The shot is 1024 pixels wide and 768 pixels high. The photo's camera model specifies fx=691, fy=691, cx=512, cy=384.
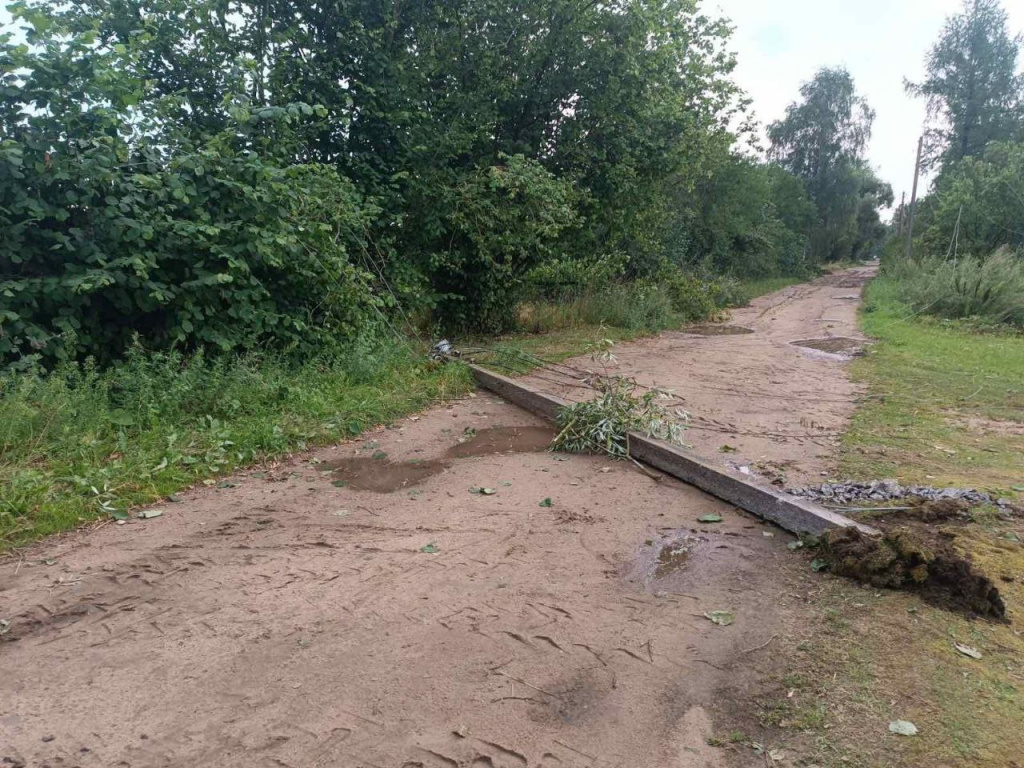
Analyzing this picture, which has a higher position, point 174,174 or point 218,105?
point 218,105

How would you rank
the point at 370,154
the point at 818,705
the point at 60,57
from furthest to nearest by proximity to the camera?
the point at 370,154
the point at 60,57
the point at 818,705

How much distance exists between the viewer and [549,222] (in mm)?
11789

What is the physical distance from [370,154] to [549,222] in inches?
124

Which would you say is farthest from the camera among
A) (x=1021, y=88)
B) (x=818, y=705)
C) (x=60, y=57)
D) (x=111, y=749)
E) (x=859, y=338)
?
(x=1021, y=88)

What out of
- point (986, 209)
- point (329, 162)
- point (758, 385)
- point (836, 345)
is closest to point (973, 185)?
point (986, 209)

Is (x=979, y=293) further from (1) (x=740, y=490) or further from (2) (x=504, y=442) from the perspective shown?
(1) (x=740, y=490)

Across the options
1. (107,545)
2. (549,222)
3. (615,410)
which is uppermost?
(549,222)

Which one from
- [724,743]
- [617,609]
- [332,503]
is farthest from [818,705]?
[332,503]

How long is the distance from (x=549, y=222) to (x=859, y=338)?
7944 millimetres

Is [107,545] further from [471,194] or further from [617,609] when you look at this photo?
[471,194]

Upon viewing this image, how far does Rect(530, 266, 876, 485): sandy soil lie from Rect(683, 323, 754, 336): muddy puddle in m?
0.03

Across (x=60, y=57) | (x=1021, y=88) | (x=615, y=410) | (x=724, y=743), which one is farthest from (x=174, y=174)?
(x=1021, y=88)

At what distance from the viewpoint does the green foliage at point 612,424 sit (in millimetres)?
6293

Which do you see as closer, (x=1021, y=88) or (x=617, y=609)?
(x=617, y=609)
